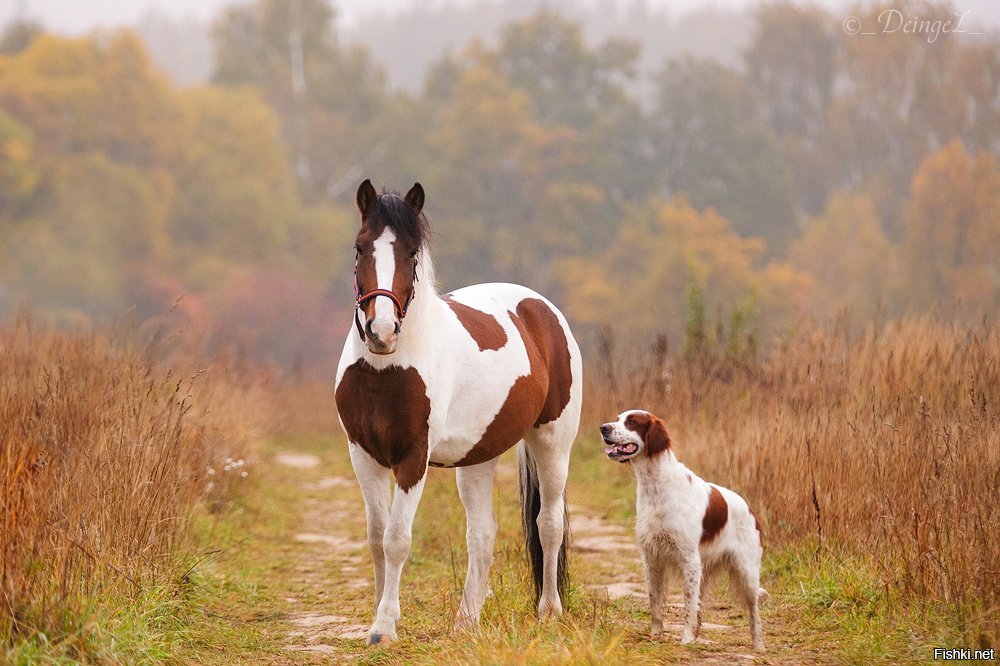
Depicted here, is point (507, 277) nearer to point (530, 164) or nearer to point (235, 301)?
point (530, 164)

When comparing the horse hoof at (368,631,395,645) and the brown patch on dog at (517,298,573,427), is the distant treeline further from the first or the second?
the horse hoof at (368,631,395,645)

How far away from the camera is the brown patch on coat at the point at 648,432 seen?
5047 mm

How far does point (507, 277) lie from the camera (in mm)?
44594

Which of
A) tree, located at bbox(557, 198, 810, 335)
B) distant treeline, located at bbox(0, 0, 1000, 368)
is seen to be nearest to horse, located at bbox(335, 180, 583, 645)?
distant treeline, located at bbox(0, 0, 1000, 368)

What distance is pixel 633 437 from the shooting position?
5020 millimetres

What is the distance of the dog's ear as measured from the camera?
5.04 metres

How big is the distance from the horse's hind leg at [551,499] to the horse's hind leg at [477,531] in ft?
0.96

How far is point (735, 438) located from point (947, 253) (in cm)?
3345

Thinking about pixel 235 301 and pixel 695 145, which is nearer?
pixel 235 301

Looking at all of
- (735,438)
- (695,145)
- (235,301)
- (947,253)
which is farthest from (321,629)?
(695,145)

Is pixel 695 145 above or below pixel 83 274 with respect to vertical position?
above

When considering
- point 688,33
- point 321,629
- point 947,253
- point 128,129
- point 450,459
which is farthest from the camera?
point 688,33

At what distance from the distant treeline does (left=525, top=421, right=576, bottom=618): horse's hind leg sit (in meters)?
28.5

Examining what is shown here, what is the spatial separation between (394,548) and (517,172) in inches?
1699
